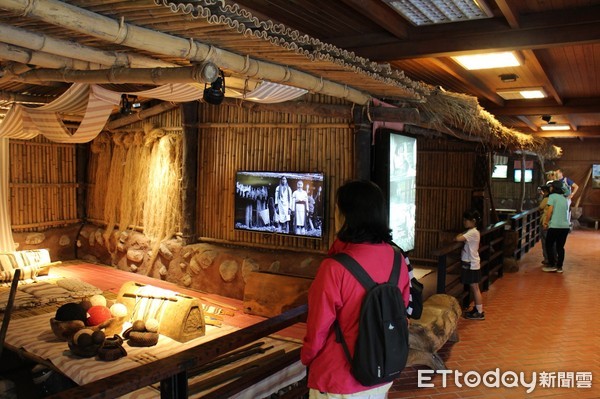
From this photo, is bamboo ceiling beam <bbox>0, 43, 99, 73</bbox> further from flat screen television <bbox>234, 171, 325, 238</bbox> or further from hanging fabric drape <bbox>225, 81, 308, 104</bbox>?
flat screen television <bbox>234, 171, 325, 238</bbox>

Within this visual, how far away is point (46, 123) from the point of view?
610cm

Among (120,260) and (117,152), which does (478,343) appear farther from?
(117,152)

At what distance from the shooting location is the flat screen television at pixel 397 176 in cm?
605

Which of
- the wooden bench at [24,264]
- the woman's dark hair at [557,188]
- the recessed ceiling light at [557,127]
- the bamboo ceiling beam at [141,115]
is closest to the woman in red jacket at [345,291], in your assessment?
the bamboo ceiling beam at [141,115]

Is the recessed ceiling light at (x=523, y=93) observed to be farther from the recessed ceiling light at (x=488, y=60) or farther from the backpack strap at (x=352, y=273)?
the backpack strap at (x=352, y=273)

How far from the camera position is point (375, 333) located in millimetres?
2262

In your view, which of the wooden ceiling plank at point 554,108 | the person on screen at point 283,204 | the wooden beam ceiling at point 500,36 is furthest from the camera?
the wooden ceiling plank at point 554,108

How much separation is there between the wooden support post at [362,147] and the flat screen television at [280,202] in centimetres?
62

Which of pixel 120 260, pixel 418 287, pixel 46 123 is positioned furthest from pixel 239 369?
pixel 120 260

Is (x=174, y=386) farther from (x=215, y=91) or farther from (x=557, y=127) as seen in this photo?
(x=557, y=127)

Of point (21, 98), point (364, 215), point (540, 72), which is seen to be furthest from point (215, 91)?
point (540, 72)

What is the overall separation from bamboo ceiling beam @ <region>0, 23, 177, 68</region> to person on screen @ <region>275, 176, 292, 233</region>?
267 centimetres

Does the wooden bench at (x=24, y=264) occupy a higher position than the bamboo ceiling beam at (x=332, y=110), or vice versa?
the bamboo ceiling beam at (x=332, y=110)

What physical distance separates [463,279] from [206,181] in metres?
4.08
